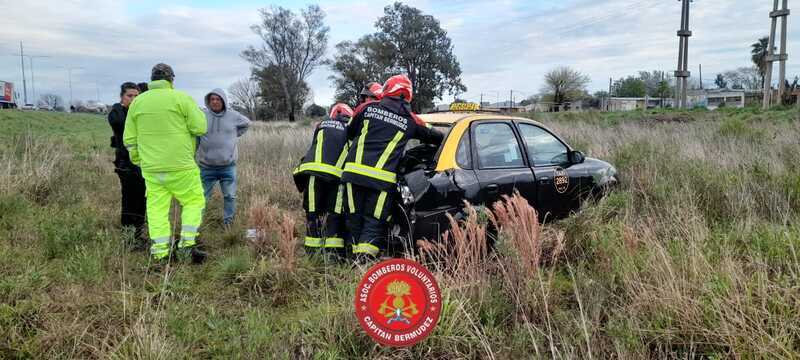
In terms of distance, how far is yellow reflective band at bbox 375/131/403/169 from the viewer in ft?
11.4

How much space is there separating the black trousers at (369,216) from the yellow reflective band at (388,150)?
21 cm

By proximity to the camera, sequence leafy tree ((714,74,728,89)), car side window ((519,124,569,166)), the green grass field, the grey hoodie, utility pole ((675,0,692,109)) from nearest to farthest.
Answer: the green grass field → car side window ((519,124,569,166)) → the grey hoodie → utility pole ((675,0,692,109)) → leafy tree ((714,74,728,89))

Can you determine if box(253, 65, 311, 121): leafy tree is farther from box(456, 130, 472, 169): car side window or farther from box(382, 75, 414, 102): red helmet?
box(456, 130, 472, 169): car side window

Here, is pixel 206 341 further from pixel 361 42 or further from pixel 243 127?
pixel 361 42

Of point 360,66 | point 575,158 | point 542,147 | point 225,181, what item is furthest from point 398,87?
point 360,66

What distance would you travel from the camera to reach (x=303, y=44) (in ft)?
146

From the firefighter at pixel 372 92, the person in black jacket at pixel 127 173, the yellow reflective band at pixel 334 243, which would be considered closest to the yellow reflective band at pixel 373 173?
the yellow reflective band at pixel 334 243

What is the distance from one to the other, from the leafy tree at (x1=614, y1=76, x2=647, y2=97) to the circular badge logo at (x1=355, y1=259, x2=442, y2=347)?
7268cm

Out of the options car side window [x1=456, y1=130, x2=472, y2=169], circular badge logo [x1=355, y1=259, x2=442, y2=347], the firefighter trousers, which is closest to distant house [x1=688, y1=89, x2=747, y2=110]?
car side window [x1=456, y1=130, x2=472, y2=169]

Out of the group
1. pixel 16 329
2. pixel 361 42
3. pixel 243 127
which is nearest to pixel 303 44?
pixel 361 42

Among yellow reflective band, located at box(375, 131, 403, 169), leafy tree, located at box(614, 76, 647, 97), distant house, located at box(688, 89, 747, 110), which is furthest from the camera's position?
leafy tree, located at box(614, 76, 647, 97)

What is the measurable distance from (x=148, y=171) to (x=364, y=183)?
1851mm

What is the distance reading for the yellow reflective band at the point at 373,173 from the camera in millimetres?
3455

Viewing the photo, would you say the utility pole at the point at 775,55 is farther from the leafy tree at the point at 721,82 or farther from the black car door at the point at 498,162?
the leafy tree at the point at 721,82
